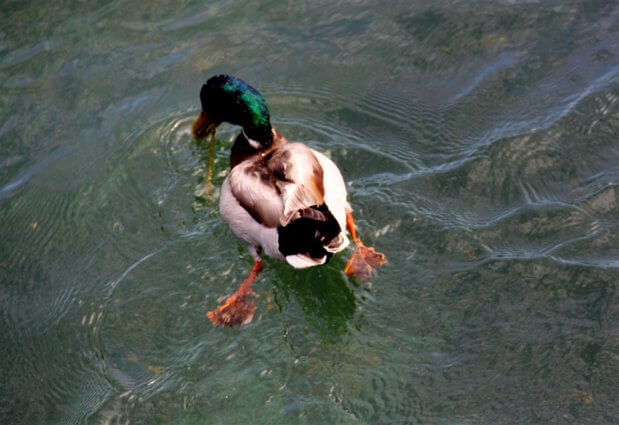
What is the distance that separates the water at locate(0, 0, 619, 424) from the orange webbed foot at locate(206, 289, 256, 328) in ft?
0.19

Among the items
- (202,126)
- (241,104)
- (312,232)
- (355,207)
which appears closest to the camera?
(312,232)

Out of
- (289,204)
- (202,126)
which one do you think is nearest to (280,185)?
(289,204)

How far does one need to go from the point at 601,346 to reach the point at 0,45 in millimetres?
5626

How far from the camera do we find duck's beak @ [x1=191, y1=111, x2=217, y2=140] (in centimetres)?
572

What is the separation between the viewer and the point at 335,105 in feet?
20.3

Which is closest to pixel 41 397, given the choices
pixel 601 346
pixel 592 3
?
pixel 601 346

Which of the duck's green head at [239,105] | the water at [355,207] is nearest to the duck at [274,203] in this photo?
the duck's green head at [239,105]

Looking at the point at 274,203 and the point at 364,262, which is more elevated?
the point at 274,203

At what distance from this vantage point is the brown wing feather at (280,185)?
465 centimetres

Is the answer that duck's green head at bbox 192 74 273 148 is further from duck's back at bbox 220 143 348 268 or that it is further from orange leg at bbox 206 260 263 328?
orange leg at bbox 206 260 263 328

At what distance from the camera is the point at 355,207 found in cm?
535

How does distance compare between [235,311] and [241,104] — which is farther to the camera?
[241,104]

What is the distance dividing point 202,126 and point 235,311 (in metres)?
1.56

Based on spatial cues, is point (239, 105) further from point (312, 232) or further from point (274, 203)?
point (312, 232)
